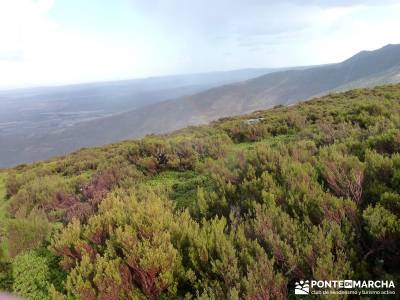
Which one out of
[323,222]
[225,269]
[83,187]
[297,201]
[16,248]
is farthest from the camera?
[83,187]

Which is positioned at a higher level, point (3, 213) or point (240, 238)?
point (240, 238)

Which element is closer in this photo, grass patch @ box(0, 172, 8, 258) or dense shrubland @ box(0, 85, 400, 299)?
dense shrubland @ box(0, 85, 400, 299)

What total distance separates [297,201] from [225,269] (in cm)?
170

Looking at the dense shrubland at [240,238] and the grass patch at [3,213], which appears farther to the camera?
the grass patch at [3,213]

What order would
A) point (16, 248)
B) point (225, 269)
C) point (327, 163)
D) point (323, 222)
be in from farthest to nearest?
point (16, 248) → point (327, 163) → point (323, 222) → point (225, 269)

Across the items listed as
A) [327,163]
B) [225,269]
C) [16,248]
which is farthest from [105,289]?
[327,163]

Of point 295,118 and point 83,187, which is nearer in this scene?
point 83,187

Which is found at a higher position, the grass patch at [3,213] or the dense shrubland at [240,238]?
the dense shrubland at [240,238]

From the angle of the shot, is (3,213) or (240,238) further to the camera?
(3,213)

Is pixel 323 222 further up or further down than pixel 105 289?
further up

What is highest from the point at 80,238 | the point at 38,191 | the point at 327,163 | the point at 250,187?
the point at 327,163

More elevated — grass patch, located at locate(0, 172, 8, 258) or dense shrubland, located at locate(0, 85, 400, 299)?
dense shrubland, located at locate(0, 85, 400, 299)

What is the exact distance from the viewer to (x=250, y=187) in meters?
6.38

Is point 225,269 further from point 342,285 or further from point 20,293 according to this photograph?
point 20,293
